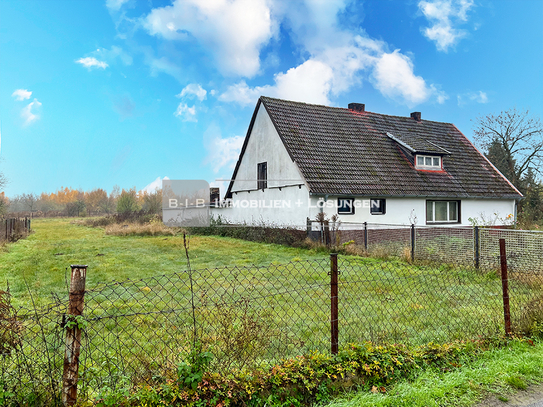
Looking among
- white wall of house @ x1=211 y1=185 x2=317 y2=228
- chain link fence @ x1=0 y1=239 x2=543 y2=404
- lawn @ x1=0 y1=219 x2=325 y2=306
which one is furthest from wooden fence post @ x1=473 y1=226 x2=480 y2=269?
white wall of house @ x1=211 y1=185 x2=317 y2=228

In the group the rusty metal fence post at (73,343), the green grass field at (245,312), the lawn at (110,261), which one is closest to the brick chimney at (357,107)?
the lawn at (110,261)

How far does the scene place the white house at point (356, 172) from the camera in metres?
17.3

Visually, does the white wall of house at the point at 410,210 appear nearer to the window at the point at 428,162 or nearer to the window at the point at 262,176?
the window at the point at 428,162

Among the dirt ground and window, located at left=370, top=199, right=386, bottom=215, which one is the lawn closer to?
window, located at left=370, top=199, right=386, bottom=215

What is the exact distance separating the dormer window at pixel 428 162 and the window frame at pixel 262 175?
8.52m

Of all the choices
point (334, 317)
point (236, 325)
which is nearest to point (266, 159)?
point (236, 325)

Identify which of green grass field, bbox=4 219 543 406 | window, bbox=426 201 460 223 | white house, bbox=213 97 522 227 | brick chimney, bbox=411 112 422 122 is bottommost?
green grass field, bbox=4 219 543 406

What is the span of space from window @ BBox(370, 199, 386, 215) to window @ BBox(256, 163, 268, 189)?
19.9 feet

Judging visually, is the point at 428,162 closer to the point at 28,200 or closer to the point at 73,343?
the point at 73,343

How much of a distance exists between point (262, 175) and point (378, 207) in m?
6.92

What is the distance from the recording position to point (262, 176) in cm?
2131

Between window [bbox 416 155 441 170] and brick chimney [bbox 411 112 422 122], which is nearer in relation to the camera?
window [bbox 416 155 441 170]

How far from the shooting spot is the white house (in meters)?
17.3

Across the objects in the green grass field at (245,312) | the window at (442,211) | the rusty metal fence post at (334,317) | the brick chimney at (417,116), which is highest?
the brick chimney at (417,116)
